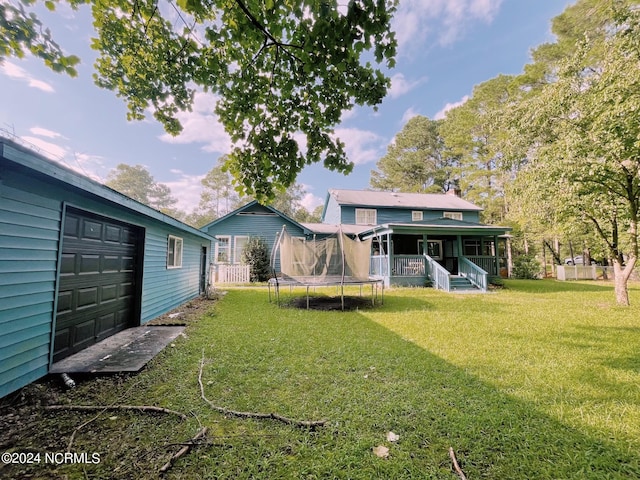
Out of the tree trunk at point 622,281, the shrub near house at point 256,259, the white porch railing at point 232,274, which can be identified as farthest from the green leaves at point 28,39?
the tree trunk at point 622,281

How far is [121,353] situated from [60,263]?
1.57 meters

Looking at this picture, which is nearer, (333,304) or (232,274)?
(333,304)

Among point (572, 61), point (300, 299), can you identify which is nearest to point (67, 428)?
point (300, 299)

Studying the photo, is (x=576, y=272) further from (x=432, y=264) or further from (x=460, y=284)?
(x=432, y=264)

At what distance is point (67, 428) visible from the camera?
235cm

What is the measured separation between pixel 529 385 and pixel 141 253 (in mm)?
7147

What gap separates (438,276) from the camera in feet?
40.1

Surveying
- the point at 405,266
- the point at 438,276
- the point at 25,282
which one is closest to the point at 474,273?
the point at 438,276

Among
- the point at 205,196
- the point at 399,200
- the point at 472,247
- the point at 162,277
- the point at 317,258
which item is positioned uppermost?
the point at 205,196

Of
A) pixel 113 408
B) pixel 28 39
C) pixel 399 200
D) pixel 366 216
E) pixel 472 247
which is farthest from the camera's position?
pixel 399 200

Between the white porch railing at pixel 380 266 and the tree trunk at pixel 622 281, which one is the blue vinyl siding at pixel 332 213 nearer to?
the white porch railing at pixel 380 266

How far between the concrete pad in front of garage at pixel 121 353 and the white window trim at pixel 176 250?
2491 millimetres

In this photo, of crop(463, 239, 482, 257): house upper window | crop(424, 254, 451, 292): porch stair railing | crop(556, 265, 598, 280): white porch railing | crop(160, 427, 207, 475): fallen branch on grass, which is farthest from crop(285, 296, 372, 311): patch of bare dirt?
crop(556, 265, 598, 280): white porch railing

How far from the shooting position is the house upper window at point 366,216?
18.6 metres
